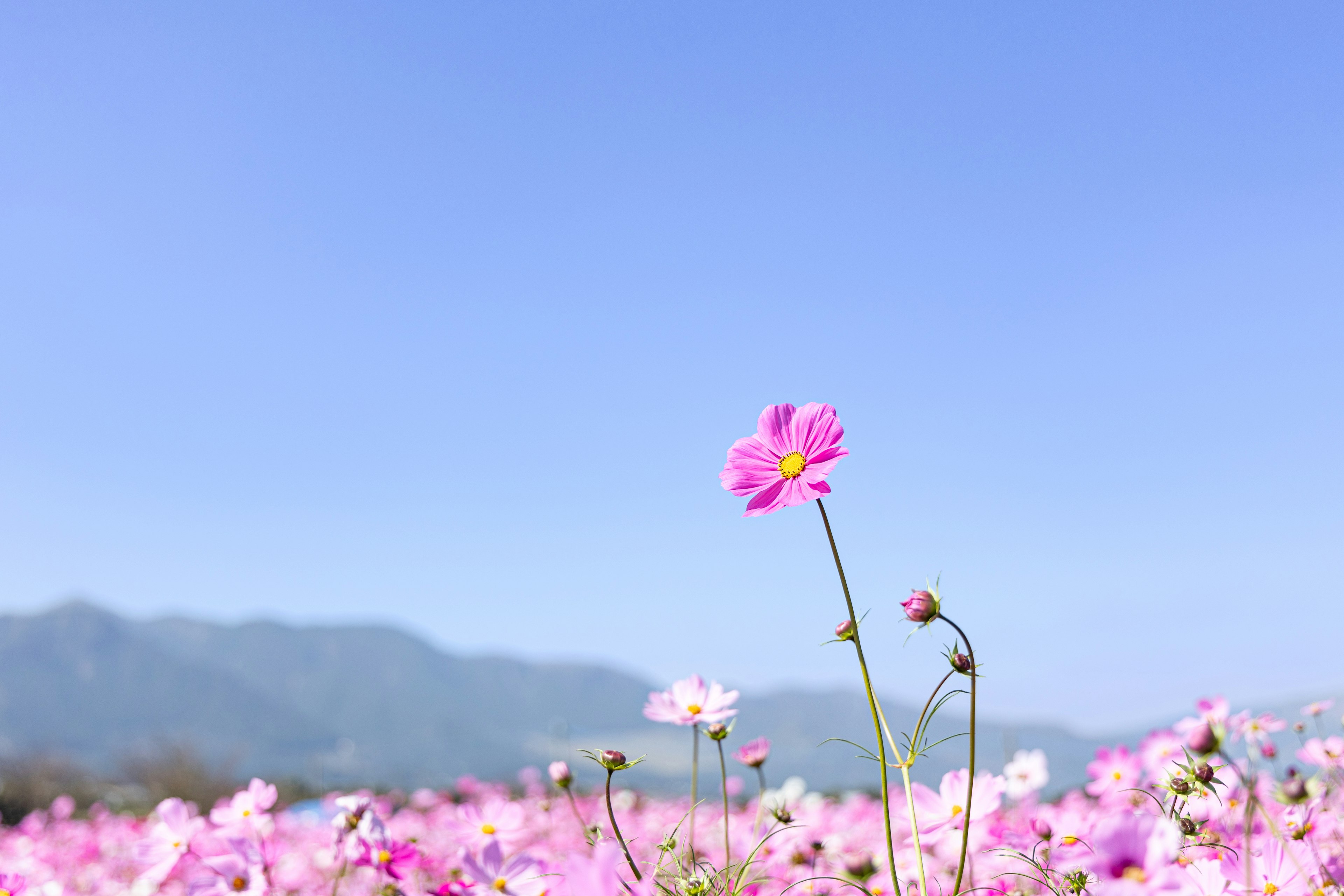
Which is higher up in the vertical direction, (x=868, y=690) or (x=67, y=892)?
(x=868, y=690)

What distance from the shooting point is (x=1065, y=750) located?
352 inches

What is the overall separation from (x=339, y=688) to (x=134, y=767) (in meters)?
98.4

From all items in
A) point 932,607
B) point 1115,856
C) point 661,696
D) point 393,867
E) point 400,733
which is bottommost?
point 400,733

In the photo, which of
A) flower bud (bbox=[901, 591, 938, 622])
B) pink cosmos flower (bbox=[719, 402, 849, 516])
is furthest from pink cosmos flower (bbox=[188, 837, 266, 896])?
flower bud (bbox=[901, 591, 938, 622])

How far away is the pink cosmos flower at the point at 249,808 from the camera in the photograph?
5.70ft

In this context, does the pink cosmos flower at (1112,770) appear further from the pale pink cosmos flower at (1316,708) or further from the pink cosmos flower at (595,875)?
the pink cosmos flower at (595,875)

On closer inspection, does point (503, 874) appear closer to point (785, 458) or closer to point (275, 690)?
point (785, 458)

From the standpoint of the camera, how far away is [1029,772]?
2.77 metres

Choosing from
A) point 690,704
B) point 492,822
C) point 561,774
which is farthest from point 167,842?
point 690,704

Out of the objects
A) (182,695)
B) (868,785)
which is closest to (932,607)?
(868,785)

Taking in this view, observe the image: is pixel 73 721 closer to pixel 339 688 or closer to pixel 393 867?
pixel 339 688

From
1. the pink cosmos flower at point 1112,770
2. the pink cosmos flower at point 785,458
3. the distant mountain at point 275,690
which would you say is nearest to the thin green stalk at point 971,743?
the pink cosmos flower at point 785,458

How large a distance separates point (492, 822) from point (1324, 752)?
5.90 feet

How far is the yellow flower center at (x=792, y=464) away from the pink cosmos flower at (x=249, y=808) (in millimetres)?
1220
